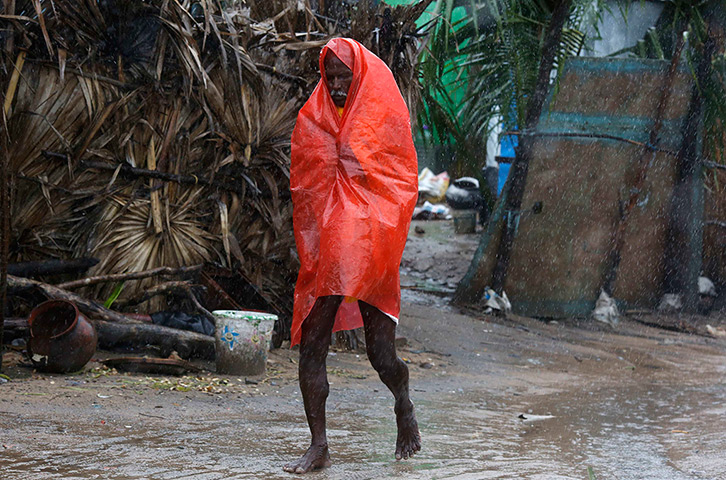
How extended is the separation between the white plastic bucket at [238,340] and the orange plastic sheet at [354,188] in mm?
1975

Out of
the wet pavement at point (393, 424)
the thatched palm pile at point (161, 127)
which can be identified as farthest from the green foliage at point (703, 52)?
the thatched palm pile at point (161, 127)

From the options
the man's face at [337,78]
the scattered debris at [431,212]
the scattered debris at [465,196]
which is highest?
the man's face at [337,78]

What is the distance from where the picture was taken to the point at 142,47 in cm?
586

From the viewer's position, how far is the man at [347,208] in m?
3.33

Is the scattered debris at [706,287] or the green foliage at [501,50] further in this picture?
the scattered debris at [706,287]

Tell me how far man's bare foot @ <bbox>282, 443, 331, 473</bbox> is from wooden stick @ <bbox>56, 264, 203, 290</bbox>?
2.75 m

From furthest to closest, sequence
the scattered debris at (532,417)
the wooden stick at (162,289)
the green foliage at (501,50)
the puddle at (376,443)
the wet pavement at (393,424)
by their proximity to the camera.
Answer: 1. the green foliage at (501,50)
2. the wooden stick at (162,289)
3. the scattered debris at (532,417)
4. the wet pavement at (393,424)
5. the puddle at (376,443)

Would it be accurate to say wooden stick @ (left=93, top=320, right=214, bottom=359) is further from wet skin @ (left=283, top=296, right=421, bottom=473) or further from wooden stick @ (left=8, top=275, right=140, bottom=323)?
wet skin @ (left=283, top=296, right=421, bottom=473)

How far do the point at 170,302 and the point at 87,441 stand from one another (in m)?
2.71

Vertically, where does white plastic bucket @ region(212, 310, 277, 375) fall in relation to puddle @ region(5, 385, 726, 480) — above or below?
above

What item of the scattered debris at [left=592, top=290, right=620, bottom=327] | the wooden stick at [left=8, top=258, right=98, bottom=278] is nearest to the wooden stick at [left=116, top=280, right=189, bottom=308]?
the wooden stick at [left=8, top=258, right=98, bottom=278]

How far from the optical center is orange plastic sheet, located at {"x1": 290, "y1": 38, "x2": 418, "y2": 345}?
10.9 ft

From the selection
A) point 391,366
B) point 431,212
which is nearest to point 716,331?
point 431,212

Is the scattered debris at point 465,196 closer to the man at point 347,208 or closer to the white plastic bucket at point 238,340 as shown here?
the white plastic bucket at point 238,340
